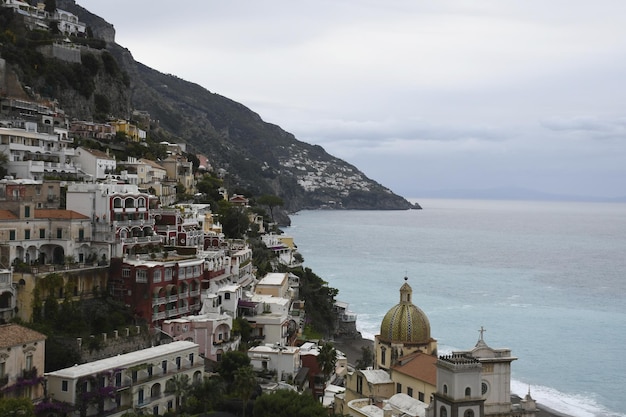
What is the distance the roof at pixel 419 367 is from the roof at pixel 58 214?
19.9 metres

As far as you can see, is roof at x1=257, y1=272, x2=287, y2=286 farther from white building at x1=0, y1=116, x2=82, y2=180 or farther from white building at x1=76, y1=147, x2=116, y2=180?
white building at x1=0, y1=116, x2=82, y2=180

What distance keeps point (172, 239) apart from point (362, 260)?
7944 cm

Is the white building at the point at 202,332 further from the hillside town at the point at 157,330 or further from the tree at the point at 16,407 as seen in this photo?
the tree at the point at 16,407

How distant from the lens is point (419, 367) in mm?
35031

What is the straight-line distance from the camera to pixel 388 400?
33.9 m

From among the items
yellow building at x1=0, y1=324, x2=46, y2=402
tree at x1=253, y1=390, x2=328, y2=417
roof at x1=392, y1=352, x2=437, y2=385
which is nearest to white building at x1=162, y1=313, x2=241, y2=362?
tree at x1=253, y1=390, x2=328, y2=417

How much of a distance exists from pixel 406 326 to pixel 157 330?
13.4 m

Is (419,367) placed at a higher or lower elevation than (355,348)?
higher

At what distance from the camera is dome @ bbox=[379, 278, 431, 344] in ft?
124

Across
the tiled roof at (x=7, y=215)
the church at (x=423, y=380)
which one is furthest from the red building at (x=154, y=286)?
the church at (x=423, y=380)

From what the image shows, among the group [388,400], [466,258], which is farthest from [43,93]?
[466,258]

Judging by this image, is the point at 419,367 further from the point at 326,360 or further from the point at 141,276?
the point at 141,276

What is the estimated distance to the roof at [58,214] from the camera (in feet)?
137

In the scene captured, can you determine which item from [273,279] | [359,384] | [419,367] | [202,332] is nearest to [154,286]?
[202,332]
